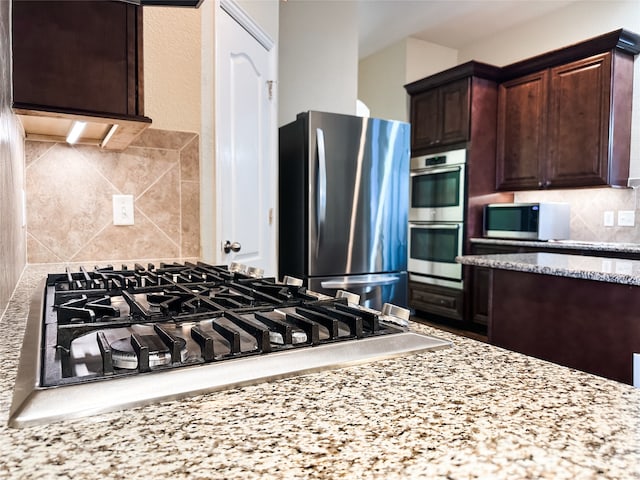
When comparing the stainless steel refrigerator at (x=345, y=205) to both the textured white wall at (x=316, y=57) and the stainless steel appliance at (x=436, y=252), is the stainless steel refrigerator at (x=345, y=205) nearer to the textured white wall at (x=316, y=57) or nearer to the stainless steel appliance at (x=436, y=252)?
the textured white wall at (x=316, y=57)

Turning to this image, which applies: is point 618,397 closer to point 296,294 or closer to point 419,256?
point 296,294

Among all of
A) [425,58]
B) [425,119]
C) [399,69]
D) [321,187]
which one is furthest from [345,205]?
[425,58]

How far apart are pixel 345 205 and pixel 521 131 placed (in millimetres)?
2096

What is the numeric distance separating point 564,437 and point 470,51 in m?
5.29

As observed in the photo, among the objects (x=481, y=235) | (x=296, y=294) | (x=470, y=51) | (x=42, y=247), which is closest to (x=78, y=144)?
(x=42, y=247)

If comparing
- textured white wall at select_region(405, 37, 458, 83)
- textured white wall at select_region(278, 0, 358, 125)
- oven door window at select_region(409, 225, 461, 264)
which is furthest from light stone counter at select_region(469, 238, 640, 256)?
textured white wall at select_region(405, 37, 458, 83)

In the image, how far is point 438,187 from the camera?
168 inches

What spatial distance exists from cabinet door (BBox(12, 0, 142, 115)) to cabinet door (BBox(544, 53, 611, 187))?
11.2 ft

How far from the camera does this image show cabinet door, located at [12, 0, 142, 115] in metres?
1.07

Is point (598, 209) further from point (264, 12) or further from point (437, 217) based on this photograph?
point (264, 12)

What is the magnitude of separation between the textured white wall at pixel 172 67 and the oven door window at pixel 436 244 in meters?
2.82

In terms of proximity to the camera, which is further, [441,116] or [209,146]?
[441,116]

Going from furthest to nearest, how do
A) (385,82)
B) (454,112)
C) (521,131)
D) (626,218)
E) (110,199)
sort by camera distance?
(385,82), (454,112), (521,131), (626,218), (110,199)

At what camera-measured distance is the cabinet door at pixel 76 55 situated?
1.07m
